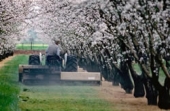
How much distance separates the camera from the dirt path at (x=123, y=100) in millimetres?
19141

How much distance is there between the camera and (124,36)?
20.2 m

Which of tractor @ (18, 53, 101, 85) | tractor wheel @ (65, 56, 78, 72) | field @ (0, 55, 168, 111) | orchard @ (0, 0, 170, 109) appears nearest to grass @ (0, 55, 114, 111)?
field @ (0, 55, 168, 111)

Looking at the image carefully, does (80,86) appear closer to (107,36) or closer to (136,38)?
(107,36)

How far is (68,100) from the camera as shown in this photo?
2127 centimetres

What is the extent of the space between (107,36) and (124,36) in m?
4.74

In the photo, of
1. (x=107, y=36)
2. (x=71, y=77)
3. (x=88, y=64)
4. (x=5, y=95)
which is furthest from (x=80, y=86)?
(x=88, y=64)

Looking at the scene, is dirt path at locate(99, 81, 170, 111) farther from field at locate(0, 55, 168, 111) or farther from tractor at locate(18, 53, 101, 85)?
tractor at locate(18, 53, 101, 85)

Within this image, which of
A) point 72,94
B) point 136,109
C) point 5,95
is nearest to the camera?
point 136,109

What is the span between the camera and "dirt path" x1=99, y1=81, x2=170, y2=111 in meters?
19.1

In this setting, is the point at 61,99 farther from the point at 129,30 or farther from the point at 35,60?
the point at 35,60

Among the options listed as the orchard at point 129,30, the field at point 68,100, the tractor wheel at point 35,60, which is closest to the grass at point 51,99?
the field at point 68,100

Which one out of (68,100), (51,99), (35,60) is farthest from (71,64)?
(68,100)

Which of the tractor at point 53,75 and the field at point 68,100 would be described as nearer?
the field at point 68,100

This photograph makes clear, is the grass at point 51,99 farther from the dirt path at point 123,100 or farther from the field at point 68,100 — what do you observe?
the dirt path at point 123,100
